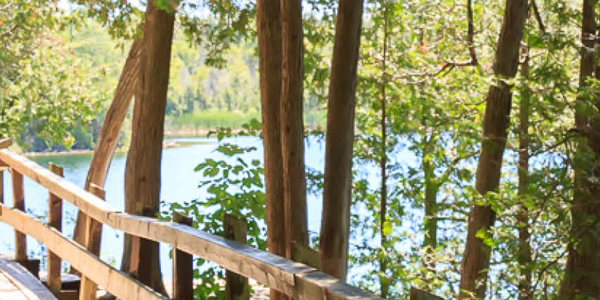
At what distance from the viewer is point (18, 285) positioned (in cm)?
523

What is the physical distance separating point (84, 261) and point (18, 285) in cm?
87

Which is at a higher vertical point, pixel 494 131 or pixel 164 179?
pixel 494 131

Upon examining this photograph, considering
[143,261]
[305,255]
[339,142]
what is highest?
[339,142]

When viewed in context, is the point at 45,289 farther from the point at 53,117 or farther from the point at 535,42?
the point at 53,117

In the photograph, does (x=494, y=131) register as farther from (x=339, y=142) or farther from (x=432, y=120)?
(x=432, y=120)

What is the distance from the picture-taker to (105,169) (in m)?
10.8

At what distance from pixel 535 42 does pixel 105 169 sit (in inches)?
251

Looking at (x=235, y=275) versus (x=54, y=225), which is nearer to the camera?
(x=235, y=275)

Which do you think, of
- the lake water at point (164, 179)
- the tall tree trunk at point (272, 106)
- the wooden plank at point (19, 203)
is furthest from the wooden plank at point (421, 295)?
the lake water at point (164, 179)

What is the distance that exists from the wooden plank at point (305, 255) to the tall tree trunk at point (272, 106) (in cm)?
279

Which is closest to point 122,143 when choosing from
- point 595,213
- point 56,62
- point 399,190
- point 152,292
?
point 56,62

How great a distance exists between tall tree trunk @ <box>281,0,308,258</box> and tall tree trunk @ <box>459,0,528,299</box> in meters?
2.73

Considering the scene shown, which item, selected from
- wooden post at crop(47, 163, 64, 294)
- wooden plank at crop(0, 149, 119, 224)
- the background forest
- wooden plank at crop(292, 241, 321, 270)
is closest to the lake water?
the background forest

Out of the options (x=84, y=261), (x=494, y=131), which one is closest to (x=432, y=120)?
(x=494, y=131)
